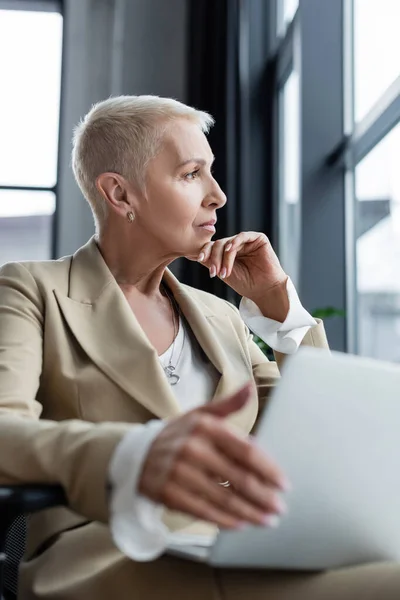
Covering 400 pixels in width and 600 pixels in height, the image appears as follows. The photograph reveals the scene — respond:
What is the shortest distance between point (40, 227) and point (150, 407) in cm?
436

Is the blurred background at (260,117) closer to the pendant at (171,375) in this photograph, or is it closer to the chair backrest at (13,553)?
the pendant at (171,375)

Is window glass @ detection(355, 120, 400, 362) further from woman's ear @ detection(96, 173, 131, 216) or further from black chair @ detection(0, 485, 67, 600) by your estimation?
black chair @ detection(0, 485, 67, 600)

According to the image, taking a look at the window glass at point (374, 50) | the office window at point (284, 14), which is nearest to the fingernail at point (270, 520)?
the window glass at point (374, 50)

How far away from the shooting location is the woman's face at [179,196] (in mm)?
1721

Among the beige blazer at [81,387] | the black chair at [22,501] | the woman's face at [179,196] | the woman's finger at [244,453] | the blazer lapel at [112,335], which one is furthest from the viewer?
the woman's face at [179,196]

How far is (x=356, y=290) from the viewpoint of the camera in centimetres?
371

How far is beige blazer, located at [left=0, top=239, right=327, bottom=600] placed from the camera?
1.02 metres

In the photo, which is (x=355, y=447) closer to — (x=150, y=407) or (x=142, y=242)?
(x=150, y=407)

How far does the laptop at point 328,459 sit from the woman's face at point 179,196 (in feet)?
2.90

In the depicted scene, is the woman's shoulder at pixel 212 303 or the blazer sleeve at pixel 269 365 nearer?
the blazer sleeve at pixel 269 365

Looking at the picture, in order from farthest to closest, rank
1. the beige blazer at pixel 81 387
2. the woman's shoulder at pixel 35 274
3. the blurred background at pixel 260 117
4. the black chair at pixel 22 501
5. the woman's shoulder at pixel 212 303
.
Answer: the blurred background at pixel 260 117, the woman's shoulder at pixel 212 303, the woman's shoulder at pixel 35 274, the beige blazer at pixel 81 387, the black chair at pixel 22 501

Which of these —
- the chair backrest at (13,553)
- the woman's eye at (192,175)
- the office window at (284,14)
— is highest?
the office window at (284,14)

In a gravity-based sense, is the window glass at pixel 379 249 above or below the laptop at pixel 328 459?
above

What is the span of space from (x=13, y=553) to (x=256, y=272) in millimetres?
755
